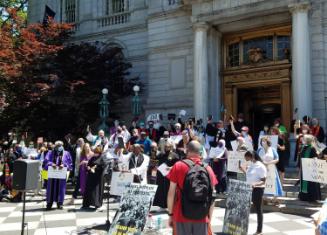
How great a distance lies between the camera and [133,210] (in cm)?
740

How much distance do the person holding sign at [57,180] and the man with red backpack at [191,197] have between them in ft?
23.8

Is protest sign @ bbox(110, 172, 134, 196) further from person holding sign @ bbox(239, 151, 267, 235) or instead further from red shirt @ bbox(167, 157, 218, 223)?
red shirt @ bbox(167, 157, 218, 223)

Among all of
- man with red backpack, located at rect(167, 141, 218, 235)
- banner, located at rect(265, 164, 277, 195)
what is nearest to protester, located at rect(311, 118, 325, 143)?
banner, located at rect(265, 164, 277, 195)

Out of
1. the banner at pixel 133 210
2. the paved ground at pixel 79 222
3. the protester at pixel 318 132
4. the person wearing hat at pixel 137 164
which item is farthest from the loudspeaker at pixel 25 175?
the protester at pixel 318 132

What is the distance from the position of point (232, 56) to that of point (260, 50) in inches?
61.4

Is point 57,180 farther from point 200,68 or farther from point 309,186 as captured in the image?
point 200,68

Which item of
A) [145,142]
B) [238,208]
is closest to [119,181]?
[238,208]

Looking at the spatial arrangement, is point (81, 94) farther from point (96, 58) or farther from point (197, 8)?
point (197, 8)

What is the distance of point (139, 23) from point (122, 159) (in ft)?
47.0

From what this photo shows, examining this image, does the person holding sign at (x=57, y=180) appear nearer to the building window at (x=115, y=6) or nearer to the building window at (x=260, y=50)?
the building window at (x=260, y=50)

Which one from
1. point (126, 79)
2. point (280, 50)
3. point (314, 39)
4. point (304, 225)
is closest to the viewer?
point (304, 225)

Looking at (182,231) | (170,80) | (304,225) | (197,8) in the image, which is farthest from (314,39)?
(182,231)

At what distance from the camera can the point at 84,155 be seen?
12797 millimetres

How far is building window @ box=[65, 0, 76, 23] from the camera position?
89.6ft
